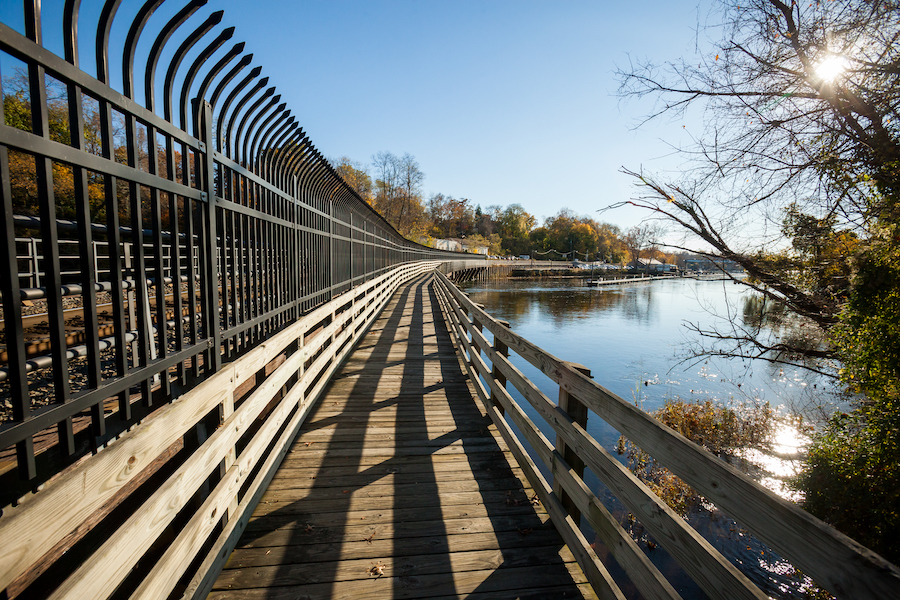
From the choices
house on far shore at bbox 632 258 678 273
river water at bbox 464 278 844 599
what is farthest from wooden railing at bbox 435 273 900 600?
house on far shore at bbox 632 258 678 273

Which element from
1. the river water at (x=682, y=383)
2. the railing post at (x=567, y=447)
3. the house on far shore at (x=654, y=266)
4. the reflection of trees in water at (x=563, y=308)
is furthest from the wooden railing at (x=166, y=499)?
the house on far shore at (x=654, y=266)

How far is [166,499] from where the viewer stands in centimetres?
Result: 184


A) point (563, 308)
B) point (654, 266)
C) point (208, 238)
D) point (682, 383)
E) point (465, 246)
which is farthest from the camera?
point (654, 266)

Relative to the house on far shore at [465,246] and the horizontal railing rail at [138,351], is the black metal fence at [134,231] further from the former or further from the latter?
the house on far shore at [465,246]

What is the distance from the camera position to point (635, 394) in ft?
40.7

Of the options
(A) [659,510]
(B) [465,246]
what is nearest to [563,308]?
(A) [659,510]

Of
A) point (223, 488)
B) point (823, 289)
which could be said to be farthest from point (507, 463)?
point (823, 289)

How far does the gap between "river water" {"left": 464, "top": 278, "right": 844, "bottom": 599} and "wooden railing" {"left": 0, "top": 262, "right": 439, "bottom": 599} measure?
4.51 metres

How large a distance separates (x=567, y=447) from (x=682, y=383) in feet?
42.3

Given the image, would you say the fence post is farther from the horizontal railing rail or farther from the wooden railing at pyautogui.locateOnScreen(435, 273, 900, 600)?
the wooden railing at pyautogui.locateOnScreen(435, 273, 900, 600)

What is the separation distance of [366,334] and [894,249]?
28.2 feet

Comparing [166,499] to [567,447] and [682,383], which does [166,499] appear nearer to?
[567,447]

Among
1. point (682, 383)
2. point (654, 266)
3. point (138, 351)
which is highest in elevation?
point (138, 351)

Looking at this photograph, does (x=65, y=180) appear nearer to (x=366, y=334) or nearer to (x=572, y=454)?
(x=366, y=334)
